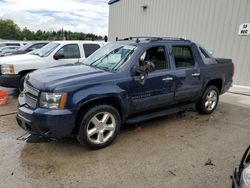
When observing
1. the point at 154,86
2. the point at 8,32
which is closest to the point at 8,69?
the point at 154,86

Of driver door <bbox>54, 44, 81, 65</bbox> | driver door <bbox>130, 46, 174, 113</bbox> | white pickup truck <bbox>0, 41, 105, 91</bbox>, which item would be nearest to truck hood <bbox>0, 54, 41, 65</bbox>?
white pickup truck <bbox>0, 41, 105, 91</bbox>

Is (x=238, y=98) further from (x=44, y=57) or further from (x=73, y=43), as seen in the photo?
(x=44, y=57)

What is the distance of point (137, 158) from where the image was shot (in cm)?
374

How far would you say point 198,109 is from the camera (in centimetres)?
593

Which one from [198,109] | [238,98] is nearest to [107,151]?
[198,109]

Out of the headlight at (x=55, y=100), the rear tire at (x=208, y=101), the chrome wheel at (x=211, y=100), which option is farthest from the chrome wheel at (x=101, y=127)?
the chrome wheel at (x=211, y=100)

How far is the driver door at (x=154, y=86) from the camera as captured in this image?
4255 millimetres

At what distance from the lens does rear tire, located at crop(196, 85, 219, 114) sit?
5.75 m

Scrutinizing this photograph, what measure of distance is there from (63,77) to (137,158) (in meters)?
1.73

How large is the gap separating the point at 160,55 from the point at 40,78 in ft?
7.72

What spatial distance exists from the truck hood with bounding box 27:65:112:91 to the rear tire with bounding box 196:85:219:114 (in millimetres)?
2810

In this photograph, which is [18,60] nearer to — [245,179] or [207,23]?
[245,179]

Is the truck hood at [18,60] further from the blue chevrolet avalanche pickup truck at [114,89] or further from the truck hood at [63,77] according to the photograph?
the truck hood at [63,77]

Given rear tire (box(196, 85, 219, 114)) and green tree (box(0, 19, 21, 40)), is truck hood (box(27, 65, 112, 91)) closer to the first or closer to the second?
rear tire (box(196, 85, 219, 114))
